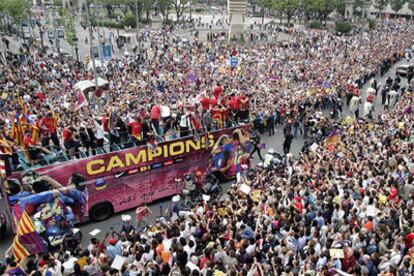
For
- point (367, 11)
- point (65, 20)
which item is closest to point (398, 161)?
point (65, 20)

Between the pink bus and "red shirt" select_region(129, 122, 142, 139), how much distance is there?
71cm

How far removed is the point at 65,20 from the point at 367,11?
65.9m

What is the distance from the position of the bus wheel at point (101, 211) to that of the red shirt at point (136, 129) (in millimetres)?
2633

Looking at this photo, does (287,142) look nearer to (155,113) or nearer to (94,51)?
(155,113)

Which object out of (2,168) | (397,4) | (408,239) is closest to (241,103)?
(408,239)

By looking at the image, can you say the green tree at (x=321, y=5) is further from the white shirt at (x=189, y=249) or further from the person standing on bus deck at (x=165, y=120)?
the white shirt at (x=189, y=249)

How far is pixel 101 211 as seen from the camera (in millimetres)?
14805

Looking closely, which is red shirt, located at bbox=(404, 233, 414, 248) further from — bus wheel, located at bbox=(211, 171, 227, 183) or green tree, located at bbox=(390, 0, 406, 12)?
green tree, located at bbox=(390, 0, 406, 12)

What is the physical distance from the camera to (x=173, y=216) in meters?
13.6

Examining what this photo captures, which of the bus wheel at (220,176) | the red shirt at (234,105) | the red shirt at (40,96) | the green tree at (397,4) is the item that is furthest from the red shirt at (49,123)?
the green tree at (397,4)

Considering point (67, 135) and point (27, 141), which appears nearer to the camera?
point (27, 141)

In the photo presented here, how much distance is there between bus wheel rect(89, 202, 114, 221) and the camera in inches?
574

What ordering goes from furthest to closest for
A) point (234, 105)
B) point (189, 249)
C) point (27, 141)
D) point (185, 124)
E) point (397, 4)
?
1. point (397, 4)
2. point (234, 105)
3. point (185, 124)
4. point (27, 141)
5. point (189, 249)

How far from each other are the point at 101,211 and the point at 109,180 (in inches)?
50.0
